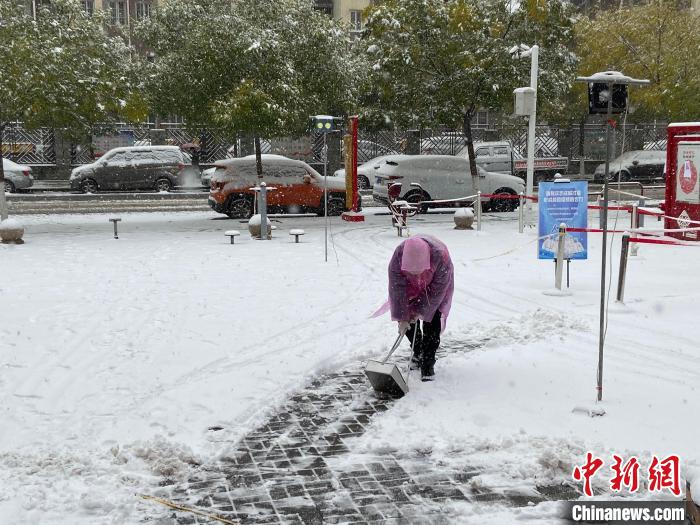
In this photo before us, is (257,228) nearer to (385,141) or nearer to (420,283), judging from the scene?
(420,283)

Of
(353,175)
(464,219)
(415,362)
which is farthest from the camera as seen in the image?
(353,175)

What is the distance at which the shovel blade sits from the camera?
6777 millimetres

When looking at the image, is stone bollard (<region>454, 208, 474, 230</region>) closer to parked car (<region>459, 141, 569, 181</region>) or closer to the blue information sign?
the blue information sign

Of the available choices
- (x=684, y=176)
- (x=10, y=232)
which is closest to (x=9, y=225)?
(x=10, y=232)

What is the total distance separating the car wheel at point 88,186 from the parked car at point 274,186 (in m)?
8.82

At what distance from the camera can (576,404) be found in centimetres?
649

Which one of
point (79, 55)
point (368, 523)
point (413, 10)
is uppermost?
point (413, 10)

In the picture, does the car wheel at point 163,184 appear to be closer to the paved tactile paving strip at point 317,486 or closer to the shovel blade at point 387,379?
the shovel blade at point 387,379

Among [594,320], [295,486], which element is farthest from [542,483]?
[594,320]

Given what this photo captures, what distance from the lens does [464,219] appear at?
18.5 meters

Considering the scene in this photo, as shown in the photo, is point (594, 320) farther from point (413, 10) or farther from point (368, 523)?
point (413, 10)

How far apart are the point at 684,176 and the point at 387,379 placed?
10581 mm

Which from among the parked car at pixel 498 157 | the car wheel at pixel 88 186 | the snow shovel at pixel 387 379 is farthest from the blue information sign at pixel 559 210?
the car wheel at pixel 88 186

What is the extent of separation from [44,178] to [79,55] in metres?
16.3
